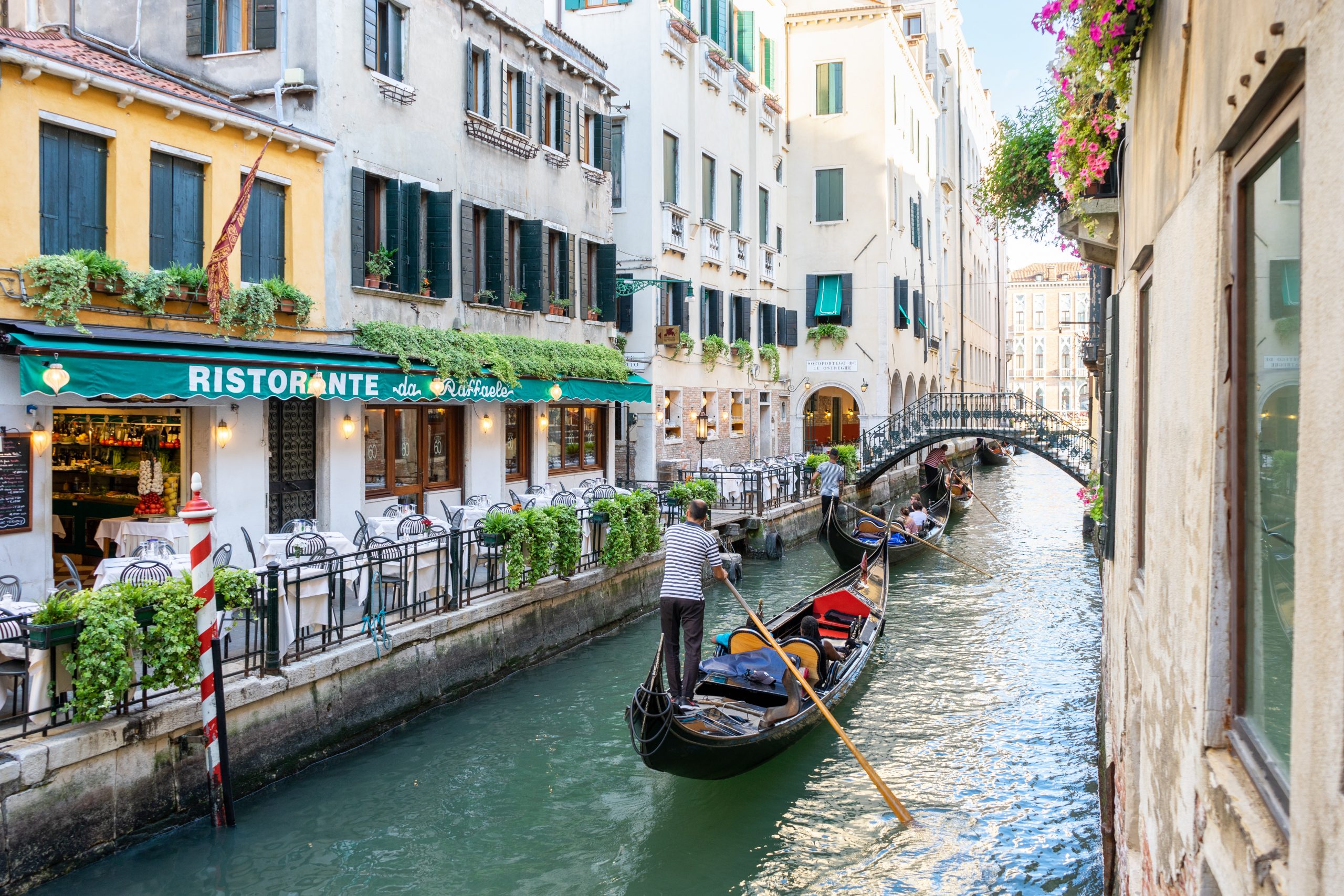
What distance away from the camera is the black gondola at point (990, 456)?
44.1m

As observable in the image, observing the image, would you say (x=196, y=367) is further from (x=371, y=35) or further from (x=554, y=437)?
(x=554, y=437)

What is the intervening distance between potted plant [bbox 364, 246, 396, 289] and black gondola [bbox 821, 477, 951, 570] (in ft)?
22.1

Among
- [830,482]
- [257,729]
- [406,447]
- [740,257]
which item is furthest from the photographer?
[740,257]

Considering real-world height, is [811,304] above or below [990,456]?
above

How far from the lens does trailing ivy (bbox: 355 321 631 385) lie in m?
12.0

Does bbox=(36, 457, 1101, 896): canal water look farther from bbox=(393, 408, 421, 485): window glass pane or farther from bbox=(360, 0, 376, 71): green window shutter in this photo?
bbox=(360, 0, 376, 71): green window shutter

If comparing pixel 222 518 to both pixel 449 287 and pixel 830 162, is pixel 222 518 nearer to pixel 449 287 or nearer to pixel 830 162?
pixel 449 287

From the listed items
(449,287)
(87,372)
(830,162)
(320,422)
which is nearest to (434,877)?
(87,372)

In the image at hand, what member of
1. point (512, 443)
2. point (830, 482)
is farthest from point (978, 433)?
point (512, 443)

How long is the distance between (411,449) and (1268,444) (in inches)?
462

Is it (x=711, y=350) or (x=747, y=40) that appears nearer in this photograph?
(x=711, y=350)

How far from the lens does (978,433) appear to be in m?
22.1

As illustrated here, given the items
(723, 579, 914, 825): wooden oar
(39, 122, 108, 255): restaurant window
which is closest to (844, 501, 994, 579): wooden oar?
(723, 579, 914, 825): wooden oar

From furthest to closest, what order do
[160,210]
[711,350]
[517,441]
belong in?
[711,350], [517,441], [160,210]
